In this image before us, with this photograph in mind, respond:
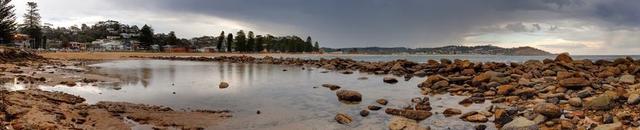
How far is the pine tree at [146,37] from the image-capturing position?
14475cm

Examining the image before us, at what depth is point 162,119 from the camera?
1416 cm

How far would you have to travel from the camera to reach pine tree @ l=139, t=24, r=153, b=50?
Result: 5699 inches

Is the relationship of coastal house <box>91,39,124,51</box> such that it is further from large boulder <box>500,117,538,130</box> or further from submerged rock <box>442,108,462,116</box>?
large boulder <box>500,117,538,130</box>

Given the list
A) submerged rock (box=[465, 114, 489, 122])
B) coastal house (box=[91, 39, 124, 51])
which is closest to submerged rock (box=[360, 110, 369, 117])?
submerged rock (box=[465, 114, 489, 122])

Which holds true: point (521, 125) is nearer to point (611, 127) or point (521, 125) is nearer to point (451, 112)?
point (611, 127)

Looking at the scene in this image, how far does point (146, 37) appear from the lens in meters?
146

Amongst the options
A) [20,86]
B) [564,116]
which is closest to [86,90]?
[20,86]

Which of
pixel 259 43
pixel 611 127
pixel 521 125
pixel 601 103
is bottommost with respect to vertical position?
pixel 521 125

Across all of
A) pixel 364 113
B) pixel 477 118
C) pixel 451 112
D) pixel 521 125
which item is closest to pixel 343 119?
pixel 364 113

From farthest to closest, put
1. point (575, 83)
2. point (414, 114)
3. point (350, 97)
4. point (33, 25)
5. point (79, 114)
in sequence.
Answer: point (33, 25)
point (575, 83)
point (350, 97)
point (414, 114)
point (79, 114)

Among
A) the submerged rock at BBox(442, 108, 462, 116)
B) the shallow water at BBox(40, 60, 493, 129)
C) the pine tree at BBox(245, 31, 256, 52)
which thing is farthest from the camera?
the pine tree at BBox(245, 31, 256, 52)

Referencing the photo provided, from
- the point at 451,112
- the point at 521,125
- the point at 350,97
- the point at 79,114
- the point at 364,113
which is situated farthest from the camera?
the point at 350,97

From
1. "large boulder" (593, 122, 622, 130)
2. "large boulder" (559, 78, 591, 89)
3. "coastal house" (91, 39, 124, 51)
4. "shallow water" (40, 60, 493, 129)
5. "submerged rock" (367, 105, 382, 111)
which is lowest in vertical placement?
"shallow water" (40, 60, 493, 129)

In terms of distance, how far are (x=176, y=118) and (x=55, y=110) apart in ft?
10.7
